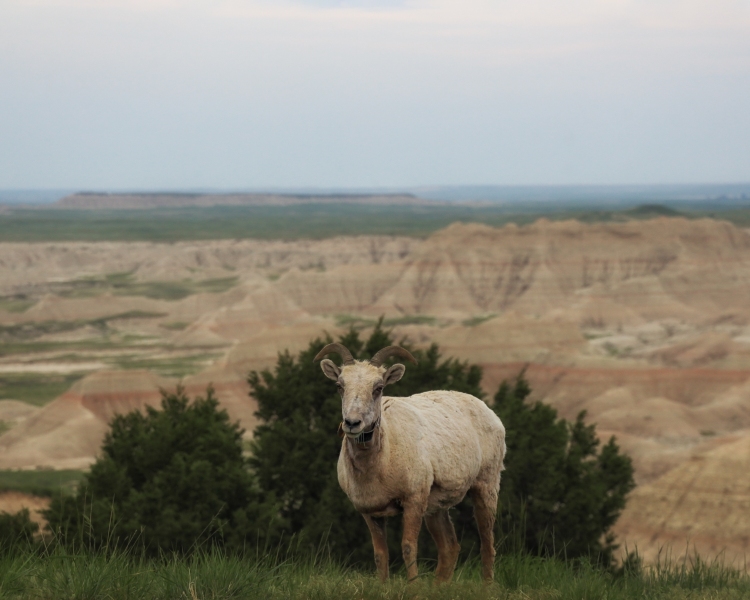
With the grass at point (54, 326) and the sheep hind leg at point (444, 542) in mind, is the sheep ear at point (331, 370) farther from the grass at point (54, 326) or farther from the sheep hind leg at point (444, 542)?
the grass at point (54, 326)

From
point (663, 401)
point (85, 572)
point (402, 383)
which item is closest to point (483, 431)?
point (85, 572)

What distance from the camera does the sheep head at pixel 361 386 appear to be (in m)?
9.89

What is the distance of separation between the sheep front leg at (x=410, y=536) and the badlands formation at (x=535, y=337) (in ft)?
116

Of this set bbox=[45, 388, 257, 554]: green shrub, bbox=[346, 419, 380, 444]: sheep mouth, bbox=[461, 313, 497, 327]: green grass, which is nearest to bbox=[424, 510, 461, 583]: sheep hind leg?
bbox=[346, 419, 380, 444]: sheep mouth

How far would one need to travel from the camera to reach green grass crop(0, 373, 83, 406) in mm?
105125

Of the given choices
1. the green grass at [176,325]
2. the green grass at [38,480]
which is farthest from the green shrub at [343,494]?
the green grass at [176,325]

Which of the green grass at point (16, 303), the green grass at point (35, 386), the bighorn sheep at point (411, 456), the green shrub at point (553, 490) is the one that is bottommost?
the green grass at point (16, 303)

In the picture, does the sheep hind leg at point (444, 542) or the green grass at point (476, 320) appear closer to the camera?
the sheep hind leg at point (444, 542)

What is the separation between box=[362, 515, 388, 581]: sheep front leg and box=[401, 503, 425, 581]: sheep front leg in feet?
0.73

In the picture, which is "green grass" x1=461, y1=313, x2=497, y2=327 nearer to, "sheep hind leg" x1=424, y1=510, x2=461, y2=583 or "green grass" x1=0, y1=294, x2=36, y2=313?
"green grass" x1=0, y1=294, x2=36, y2=313

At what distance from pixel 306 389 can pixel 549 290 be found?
458 feet

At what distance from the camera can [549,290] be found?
16788 cm

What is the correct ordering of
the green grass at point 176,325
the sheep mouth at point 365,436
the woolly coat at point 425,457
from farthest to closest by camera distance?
the green grass at point 176,325, the woolly coat at point 425,457, the sheep mouth at point 365,436

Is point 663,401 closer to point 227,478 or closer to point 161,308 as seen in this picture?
point 227,478
